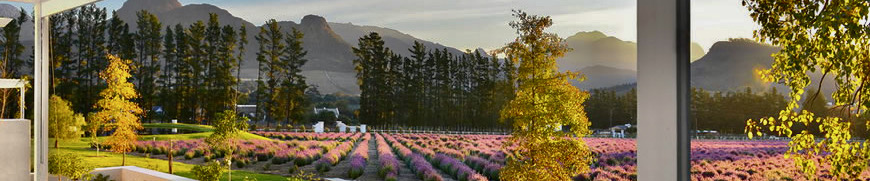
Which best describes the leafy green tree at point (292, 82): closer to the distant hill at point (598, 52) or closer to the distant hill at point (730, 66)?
the distant hill at point (598, 52)

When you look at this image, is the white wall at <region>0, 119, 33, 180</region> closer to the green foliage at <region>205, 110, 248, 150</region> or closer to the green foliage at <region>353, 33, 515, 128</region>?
the green foliage at <region>205, 110, 248, 150</region>

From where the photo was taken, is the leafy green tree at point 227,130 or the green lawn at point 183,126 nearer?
the leafy green tree at point 227,130

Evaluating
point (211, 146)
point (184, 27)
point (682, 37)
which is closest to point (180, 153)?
point (211, 146)

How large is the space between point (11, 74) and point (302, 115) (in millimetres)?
4293

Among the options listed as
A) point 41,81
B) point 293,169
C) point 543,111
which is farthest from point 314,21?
point 543,111

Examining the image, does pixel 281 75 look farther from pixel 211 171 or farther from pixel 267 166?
pixel 211 171

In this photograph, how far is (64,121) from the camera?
9.69 meters

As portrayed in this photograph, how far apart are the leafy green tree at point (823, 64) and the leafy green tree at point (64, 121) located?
844cm

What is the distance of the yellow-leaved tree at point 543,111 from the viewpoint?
6.39 meters

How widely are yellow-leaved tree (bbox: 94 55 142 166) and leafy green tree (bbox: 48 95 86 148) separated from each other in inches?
10.9

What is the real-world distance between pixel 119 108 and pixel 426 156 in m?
4.61

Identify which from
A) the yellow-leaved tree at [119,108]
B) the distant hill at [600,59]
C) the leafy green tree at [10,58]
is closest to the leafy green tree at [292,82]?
the yellow-leaved tree at [119,108]

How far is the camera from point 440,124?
23.7 ft

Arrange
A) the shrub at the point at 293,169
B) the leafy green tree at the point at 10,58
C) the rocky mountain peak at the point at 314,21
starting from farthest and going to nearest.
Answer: the leafy green tree at the point at 10,58
the shrub at the point at 293,169
the rocky mountain peak at the point at 314,21
